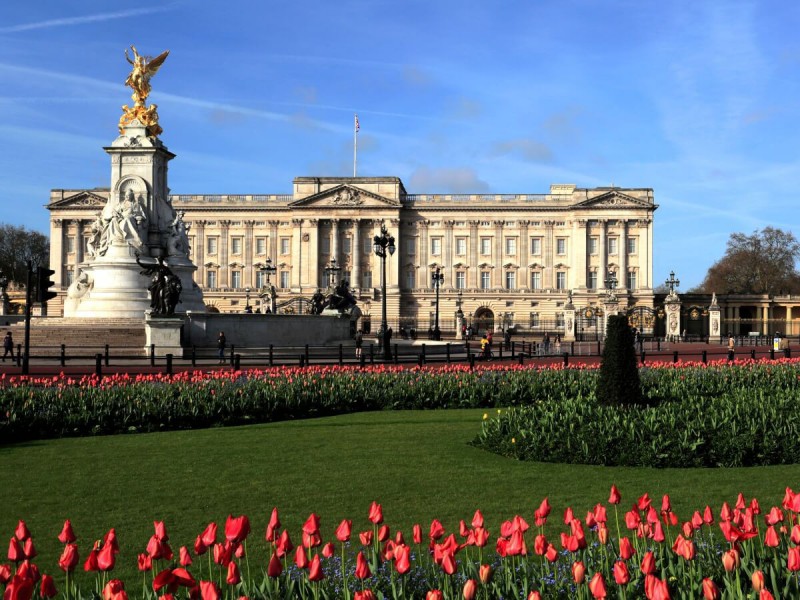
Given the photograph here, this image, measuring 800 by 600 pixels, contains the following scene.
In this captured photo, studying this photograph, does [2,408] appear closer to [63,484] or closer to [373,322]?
[63,484]

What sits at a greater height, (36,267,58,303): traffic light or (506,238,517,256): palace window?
(506,238,517,256): palace window

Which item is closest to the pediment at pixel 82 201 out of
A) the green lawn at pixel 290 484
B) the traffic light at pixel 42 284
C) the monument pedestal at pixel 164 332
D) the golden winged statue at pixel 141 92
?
the golden winged statue at pixel 141 92

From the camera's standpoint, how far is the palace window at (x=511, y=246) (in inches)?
3910

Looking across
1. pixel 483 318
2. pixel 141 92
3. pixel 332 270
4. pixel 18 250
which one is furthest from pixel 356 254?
pixel 141 92

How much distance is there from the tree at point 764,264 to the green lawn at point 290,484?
107 metres

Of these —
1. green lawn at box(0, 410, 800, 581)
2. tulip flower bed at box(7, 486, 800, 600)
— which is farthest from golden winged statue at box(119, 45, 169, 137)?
tulip flower bed at box(7, 486, 800, 600)

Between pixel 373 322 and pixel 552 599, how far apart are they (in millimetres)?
90417

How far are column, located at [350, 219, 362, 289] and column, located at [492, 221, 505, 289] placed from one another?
15.4m

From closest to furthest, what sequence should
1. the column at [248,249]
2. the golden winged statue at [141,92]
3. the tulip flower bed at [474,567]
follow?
the tulip flower bed at [474,567], the golden winged statue at [141,92], the column at [248,249]

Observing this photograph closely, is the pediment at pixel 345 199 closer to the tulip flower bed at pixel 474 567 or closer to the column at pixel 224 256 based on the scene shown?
the column at pixel 224 256

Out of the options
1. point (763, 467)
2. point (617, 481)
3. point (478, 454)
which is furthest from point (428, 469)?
point (763, 467)

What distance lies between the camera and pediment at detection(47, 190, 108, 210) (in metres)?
97.3

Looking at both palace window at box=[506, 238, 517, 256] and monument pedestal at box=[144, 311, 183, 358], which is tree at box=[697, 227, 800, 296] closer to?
palace window at box=[506, 238, 517, 256]

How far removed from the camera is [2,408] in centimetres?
1347
